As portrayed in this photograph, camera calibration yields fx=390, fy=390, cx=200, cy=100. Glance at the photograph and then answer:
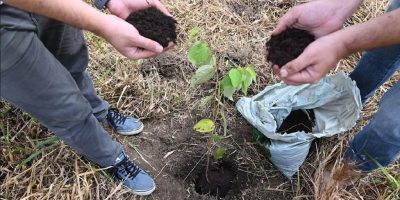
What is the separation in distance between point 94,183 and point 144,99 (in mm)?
486

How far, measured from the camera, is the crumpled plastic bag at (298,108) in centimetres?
158

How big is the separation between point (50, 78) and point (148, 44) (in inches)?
12.2

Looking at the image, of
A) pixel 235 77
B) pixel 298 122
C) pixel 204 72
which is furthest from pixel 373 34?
pixel 298 122

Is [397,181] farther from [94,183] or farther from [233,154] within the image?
[94,183]

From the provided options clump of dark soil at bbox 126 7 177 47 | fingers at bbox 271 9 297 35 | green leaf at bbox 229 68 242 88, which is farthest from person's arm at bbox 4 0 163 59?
fingers at bbox 271 9 297 35

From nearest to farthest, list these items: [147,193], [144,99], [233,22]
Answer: [147,193]
[144,99]
[233,22]

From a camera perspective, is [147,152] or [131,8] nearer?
[131,8]

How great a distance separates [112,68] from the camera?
2.04 m

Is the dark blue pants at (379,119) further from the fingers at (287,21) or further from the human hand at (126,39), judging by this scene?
the human hand at (126,39)

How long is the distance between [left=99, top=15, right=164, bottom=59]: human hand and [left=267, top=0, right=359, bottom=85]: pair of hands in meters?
0.48

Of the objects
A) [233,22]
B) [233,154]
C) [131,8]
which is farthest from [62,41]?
[233,22]

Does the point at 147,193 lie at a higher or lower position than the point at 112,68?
lower

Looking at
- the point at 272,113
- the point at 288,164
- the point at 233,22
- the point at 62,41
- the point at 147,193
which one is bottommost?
the point at 147,193

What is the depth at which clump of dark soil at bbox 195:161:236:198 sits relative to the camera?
5.46 feet
